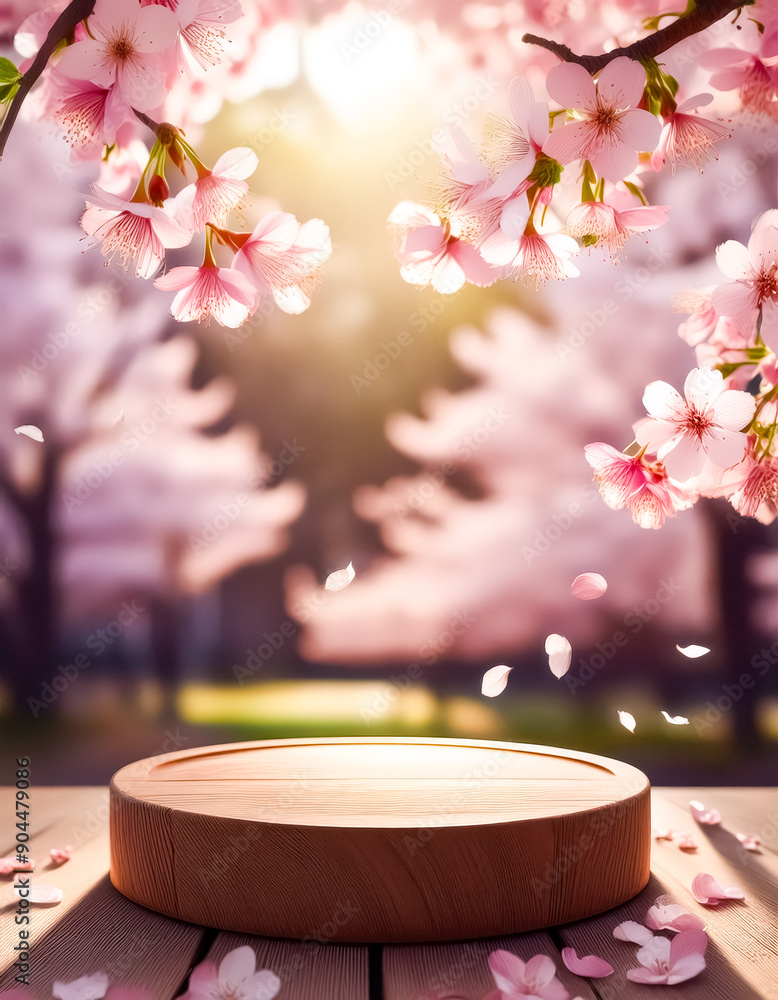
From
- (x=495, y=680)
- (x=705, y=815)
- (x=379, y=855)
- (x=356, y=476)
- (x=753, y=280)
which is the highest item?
(x=753, y=280)

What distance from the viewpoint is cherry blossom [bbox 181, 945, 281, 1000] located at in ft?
2.10

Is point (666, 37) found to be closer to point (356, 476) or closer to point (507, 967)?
point (507, 967)

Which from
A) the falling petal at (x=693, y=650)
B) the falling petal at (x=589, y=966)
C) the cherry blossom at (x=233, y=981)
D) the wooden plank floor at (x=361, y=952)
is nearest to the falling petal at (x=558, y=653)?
the falling petal at (x=693, y=650)

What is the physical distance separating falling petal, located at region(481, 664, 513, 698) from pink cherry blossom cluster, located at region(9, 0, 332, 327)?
0.90 metres

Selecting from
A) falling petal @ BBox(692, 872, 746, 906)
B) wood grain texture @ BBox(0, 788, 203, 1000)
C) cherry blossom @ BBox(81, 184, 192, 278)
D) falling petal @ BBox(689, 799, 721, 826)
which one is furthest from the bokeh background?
cherry blossom @ BBox(81, 184, 192, 278)

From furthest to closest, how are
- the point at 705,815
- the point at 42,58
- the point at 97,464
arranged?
1. the point at 97,464
2. the point at 705,815
3. the point at 42,58

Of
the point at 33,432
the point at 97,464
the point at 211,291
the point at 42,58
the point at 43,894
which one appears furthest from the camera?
the point at 97,464

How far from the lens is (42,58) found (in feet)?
1.60

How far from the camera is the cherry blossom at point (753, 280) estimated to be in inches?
24.5

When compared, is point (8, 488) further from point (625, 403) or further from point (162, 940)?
point (625, 403)

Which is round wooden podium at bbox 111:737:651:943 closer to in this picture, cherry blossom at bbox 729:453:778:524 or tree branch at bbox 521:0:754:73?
cherry blossom at bbox 729:453:778:524

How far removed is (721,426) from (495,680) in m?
0.89

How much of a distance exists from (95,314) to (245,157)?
990 mm

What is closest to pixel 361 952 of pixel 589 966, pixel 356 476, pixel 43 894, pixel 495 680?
pixel 589 966
